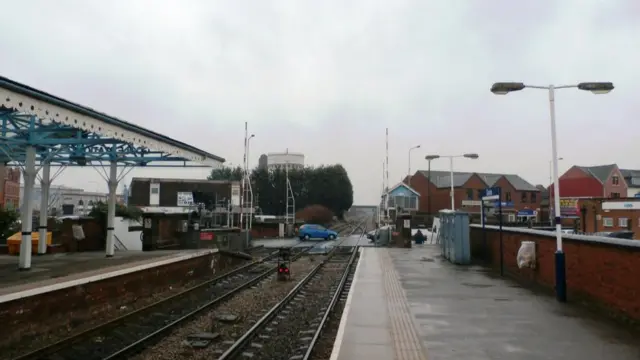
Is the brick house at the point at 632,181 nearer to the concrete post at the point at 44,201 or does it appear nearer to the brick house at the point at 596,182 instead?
the brick house at the point at 596,182

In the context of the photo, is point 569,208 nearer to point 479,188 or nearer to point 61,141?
point 479,188

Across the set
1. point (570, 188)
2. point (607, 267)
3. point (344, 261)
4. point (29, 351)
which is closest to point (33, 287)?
point (29, 351)

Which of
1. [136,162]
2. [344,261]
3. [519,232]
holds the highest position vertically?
[136,162]

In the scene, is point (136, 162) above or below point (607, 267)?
above

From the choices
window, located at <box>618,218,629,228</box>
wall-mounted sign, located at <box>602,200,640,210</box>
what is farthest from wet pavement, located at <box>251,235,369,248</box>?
window, located at <box>618,218,629,228</box>

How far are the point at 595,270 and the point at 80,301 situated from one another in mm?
10903

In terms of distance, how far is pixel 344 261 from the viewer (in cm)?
2566

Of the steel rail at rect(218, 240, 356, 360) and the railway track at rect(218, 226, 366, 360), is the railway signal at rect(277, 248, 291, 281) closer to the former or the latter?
the railway track at rect(218, 226, 366, 360)

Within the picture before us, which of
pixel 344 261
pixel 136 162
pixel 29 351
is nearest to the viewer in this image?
pixel 29 351

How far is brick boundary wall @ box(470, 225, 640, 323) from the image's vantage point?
871 cm

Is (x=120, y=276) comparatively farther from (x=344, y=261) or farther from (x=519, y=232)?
(x=344, y=261)

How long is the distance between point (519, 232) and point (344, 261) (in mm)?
11430

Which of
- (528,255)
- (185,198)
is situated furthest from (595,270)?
(185,198)

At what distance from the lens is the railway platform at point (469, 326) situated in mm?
7344
